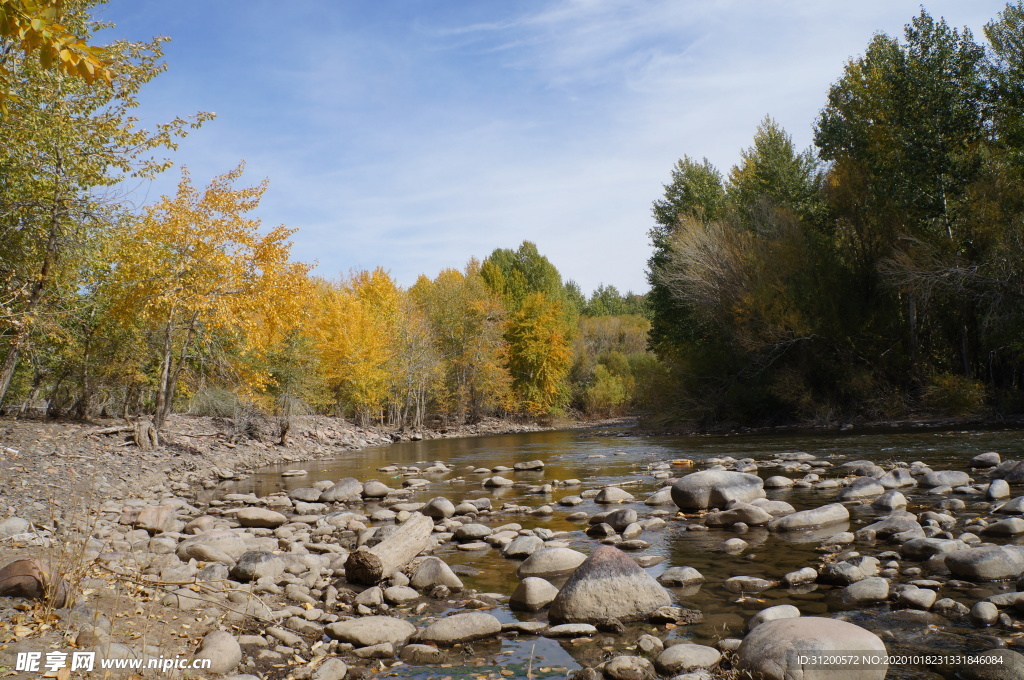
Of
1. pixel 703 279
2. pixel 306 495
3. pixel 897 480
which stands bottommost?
pixel 306 495

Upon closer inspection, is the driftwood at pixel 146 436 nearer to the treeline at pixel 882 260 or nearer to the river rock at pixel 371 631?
the river rock at pixel 371 631

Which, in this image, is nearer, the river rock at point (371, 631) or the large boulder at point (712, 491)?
the river rock at point (371, 631)

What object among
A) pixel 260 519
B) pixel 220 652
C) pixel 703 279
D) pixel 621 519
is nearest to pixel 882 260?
pixel 703 279

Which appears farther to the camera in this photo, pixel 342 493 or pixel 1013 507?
pixel 342 493

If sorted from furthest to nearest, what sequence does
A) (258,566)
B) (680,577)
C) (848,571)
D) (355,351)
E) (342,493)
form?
(355,351) < (342,493) < (258,566) < (680,577) < (848,571)

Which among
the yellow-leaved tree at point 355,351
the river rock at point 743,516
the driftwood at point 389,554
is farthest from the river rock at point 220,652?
the yellow-leaved tree at point 355,351

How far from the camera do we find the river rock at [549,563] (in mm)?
6828

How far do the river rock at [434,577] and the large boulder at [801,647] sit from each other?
112 inches

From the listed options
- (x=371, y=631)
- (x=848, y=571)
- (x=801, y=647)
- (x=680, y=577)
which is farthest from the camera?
(x=680, y=577)

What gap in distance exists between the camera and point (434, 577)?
6.48m

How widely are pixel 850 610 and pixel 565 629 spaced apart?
2.19 meters

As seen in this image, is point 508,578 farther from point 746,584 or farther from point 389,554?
point 746,584

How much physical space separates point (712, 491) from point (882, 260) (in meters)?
18.0

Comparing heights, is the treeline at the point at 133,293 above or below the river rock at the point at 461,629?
above
